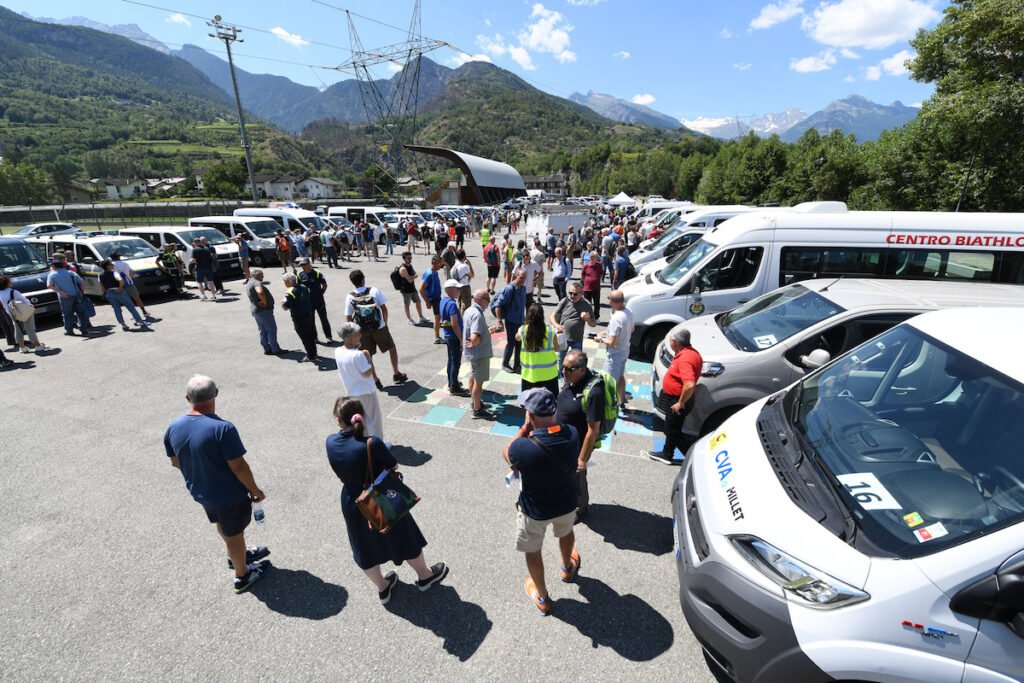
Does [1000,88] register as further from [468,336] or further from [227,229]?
[227,229]

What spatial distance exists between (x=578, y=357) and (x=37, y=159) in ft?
524

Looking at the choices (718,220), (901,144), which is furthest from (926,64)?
(718,220)

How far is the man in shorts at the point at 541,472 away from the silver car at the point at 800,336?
7.68ft

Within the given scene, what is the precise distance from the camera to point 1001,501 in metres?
2.17

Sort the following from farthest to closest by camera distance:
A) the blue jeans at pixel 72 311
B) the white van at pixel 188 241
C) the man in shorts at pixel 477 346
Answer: the white van at pixel 188 241 → the blue jeans at pixel 72 311 → the man in shorts at pixel 477 346

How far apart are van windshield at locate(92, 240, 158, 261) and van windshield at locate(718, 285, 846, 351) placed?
15.3 meters

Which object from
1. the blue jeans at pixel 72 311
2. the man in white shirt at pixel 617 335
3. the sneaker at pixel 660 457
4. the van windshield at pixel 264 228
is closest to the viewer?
the sneaker at pixel 660 457

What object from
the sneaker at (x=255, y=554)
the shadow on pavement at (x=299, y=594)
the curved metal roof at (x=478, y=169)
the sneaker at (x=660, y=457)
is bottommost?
the shadow on pavement at (x=299, y=594)

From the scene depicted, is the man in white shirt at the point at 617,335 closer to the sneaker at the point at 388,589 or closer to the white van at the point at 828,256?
the white van at the point at 828,256

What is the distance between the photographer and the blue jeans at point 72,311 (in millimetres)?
9227

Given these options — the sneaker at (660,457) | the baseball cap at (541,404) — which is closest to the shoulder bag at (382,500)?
the baseball cap at (541,404)

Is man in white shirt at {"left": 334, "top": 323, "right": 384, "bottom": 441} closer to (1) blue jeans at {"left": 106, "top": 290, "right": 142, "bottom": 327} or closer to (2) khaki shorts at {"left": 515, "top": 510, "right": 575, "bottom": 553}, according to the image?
(2) khaki shorts at {"left": 515, "top": 510, "right": 575, "bottom": 553}

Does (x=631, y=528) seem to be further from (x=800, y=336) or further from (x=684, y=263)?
(x=684, y=263)

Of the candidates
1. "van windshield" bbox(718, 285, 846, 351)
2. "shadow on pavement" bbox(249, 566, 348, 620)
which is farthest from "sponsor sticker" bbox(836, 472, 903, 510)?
"shadow on pavement" bbox(249, 566, 348, 620)
